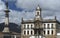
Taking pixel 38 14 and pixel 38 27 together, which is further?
pixel 38 14

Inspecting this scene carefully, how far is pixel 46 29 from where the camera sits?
83688 millimetres

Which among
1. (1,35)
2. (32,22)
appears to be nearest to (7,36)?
(1,35)

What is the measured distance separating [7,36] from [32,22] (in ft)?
36.3

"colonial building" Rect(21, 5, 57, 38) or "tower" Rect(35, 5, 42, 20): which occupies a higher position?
"tower" Rect(35, 5, 42, 20)

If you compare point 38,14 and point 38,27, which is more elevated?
point 38,14

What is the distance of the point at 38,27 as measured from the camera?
83.9 m

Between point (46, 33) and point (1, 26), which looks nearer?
point (46, 33)

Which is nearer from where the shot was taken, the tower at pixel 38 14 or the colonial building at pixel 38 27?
the colonial building at pixel 38 27

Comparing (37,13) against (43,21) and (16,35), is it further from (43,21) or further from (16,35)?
(16,35)

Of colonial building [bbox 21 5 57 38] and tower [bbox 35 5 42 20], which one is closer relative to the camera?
colonial building [bbox 21 5 57 38]

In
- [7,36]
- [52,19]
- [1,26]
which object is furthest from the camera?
[1,26]

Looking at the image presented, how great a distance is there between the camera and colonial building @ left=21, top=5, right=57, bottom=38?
83.0m

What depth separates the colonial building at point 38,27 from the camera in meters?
83.0

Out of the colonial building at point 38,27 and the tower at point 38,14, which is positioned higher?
the tower at point 38,14
